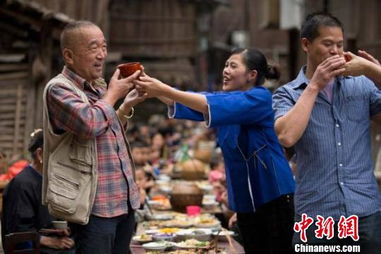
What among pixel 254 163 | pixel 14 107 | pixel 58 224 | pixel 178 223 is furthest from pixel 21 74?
pixel 254 163

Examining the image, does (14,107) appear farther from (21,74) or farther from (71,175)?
(71,175)

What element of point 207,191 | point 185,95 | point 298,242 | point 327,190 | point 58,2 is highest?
point 58,2

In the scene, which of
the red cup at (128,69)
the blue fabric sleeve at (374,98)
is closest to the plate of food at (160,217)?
the red cup at (128,69)

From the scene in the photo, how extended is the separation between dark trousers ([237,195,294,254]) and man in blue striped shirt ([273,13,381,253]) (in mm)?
931

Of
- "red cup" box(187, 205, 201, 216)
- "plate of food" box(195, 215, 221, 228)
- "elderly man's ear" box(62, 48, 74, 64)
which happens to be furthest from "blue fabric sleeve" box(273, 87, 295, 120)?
"red cup" box(187, 205, 201, 216)

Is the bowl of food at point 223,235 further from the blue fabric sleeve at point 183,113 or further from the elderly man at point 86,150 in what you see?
the elderly man at point 86,150

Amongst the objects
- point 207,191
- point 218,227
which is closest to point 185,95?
point 218,227

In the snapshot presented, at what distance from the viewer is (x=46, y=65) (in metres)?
12.3

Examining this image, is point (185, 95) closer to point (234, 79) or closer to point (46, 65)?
point (234, 79)

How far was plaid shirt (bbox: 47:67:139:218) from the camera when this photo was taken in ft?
11.7

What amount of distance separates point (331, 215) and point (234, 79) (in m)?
1.42

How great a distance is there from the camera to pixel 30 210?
219 inches

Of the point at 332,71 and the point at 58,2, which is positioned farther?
the point at 58,2

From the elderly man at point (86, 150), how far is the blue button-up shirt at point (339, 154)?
3.04 feet
